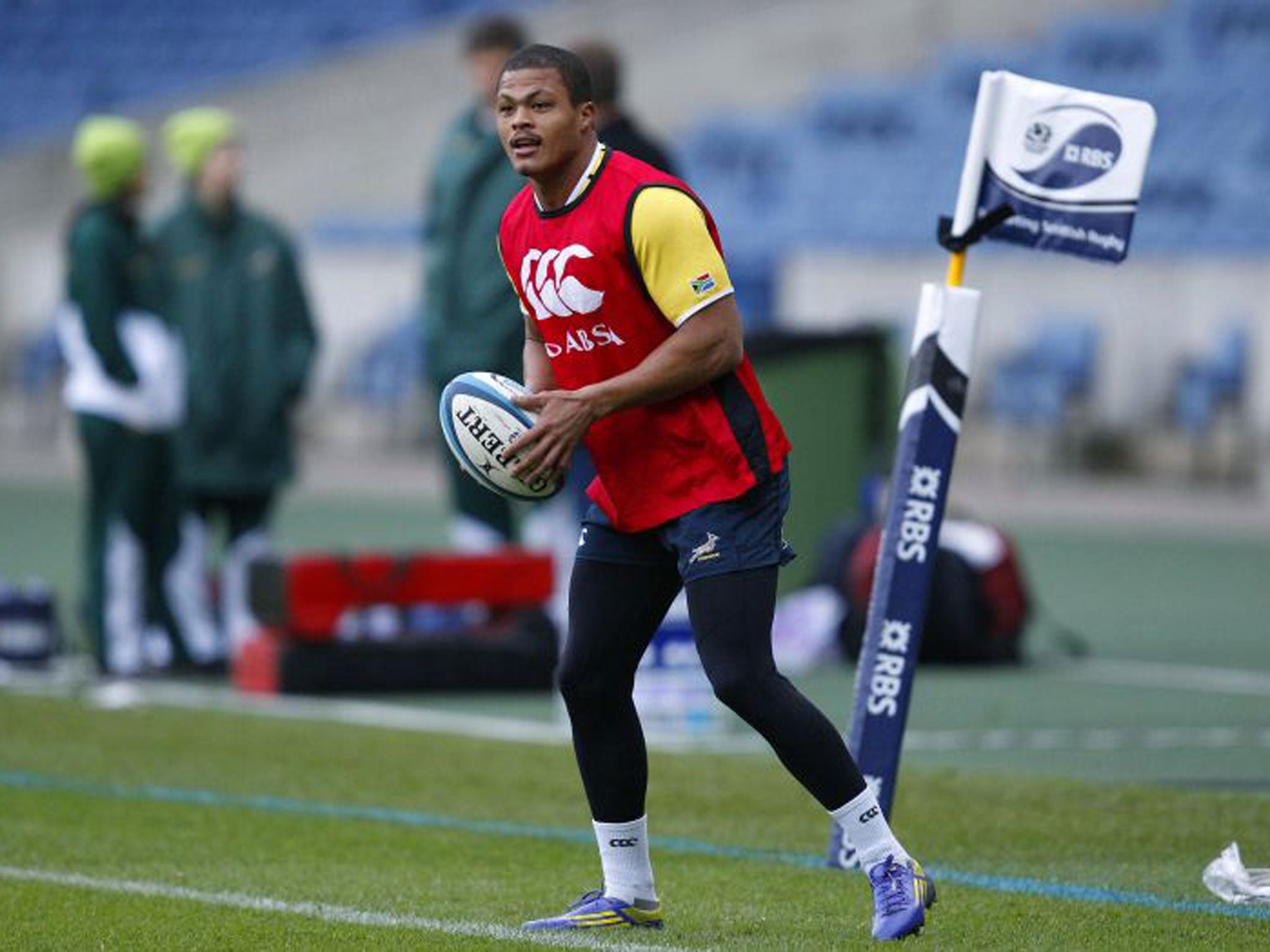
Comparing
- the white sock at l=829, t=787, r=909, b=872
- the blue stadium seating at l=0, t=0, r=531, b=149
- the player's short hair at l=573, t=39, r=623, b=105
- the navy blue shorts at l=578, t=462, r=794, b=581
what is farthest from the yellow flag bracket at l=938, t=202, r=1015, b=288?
the blue stadium seating at l=0, t=0, r=531, b=149

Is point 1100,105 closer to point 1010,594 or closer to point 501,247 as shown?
point 501,247

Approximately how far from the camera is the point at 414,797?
9070mm

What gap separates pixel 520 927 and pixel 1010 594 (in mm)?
6835

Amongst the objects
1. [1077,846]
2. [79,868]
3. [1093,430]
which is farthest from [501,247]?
[1093,430]

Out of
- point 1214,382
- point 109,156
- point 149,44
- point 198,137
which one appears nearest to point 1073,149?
point 109,156

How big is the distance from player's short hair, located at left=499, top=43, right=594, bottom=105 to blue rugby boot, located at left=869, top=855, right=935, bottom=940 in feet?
6.32

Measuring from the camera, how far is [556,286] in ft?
20.8

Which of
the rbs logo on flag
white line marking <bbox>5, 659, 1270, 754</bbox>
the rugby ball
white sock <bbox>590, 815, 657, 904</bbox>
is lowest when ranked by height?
white line marking <bbox>5, 659, 1270, 754</bbox>

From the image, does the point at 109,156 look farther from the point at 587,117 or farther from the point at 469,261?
the point at 587,117

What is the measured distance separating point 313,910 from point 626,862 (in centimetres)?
80

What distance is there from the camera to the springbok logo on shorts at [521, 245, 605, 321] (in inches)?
248

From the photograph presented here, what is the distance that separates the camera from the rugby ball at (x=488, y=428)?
637cm

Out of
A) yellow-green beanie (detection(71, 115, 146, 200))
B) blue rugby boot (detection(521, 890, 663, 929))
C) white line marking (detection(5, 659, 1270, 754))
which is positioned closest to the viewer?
blue rugby boot (detection(521, 890, 663, 929))

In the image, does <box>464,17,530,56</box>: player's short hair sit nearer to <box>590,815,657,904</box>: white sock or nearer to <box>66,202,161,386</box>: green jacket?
<box>66,202,161,386</box>: green jacket
